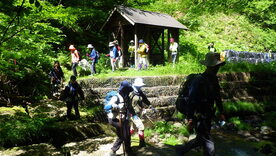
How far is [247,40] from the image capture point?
2516 cm

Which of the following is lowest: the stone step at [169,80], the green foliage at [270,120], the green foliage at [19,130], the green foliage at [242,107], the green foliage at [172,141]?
the green foliage at [172,141]

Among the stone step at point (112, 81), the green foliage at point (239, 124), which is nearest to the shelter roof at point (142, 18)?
the stone step at point (112, 81)

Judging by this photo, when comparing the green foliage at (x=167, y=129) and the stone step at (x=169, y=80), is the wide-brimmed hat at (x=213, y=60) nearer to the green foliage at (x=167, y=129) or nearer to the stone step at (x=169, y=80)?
the green foliage at (x=167, y=129)

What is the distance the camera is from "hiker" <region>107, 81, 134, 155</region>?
485 centimetres

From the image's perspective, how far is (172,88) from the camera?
10.5 meters

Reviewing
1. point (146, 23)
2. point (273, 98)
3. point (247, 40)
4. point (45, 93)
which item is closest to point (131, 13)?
point (146, 23)

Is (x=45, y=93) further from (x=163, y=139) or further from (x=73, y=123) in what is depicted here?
(x=163, y=139)

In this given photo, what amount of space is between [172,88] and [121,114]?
6031 mm

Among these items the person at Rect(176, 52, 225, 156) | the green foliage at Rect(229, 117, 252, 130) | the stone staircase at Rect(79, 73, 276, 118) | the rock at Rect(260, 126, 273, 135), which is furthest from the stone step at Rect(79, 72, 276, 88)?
the person at Rect(176, 52, 225, 156)

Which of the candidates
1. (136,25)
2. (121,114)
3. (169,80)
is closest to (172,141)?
(121,114)

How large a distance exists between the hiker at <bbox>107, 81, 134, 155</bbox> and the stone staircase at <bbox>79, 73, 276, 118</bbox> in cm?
465

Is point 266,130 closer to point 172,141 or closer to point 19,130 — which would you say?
point 172,141

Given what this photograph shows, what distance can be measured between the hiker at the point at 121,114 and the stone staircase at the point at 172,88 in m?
4.65

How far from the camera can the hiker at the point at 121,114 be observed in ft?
15.9
